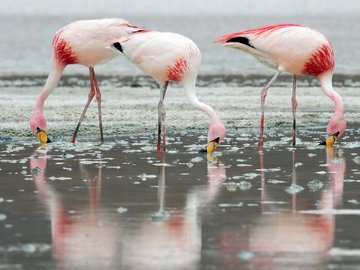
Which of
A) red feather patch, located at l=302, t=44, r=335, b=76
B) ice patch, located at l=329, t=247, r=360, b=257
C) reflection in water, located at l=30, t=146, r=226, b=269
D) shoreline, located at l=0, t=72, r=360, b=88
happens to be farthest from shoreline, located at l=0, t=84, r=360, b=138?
ice patch, located at l=329, t=247, r=360, b=257

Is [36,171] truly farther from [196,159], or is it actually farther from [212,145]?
[212,145]

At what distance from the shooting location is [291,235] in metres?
7.83

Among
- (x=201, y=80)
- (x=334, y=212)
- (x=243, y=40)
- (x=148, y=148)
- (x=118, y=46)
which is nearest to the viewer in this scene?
(x=334, y=212)

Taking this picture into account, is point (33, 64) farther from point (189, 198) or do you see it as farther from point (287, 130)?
point (189, 198)

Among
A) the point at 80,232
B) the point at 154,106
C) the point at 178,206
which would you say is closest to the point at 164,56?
the point at 178,206

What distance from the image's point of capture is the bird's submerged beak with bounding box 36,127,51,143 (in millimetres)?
13781

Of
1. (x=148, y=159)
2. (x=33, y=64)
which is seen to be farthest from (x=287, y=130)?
(x=33, y=64)

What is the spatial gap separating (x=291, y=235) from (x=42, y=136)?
254 inches

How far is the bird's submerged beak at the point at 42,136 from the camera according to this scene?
13781mm

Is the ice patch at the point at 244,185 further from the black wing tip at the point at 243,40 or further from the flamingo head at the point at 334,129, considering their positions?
the black wing tip at the point at 243,40

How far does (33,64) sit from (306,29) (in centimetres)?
1686

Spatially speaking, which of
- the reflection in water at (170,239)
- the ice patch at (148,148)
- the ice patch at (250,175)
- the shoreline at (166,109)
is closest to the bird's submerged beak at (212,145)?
the ice patch at (148,148)

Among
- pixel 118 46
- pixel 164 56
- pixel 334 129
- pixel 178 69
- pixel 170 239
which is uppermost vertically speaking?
pixel 118 46

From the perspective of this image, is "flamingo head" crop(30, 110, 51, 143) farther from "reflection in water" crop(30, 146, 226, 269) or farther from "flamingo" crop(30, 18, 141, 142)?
"reflection in water" crop(30, 146, 226, 269)
